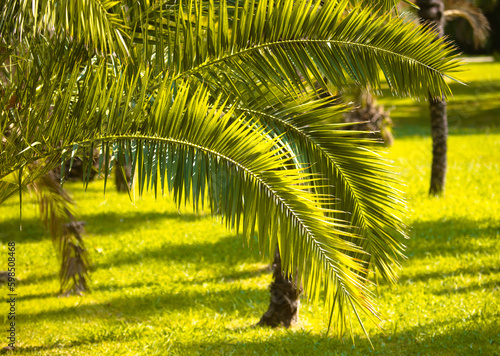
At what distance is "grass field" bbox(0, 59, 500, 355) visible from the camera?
5891mm

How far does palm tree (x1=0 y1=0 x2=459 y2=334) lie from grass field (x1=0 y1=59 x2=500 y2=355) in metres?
0.43

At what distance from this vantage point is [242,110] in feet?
14.0

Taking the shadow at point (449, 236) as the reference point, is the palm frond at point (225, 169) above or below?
above

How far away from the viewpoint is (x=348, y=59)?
4039 millimetres

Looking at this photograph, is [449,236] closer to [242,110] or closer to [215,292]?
[215,292]

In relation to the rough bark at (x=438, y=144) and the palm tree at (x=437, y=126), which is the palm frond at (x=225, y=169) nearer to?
the palm tree at (x=437, y=126)

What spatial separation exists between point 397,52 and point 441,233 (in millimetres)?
6329

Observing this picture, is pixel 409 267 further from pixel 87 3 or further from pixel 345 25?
pixel 87 3

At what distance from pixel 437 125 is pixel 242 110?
848 cm

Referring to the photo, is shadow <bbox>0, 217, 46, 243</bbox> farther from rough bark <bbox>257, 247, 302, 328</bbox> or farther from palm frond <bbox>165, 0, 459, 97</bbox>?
palm frond <bbox>165, 0, 459, 97</bbox>

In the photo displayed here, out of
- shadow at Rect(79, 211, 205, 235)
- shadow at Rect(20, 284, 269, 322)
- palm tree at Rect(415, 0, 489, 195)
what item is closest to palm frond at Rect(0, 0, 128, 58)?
shadow at Rect(20, 284, 269, 322)

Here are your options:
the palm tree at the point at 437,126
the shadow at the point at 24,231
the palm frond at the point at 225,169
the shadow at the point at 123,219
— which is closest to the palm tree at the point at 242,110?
the palm frond at the point at 225,169

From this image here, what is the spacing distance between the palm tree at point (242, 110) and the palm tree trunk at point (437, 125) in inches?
316

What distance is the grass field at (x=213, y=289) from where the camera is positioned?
589 cm
